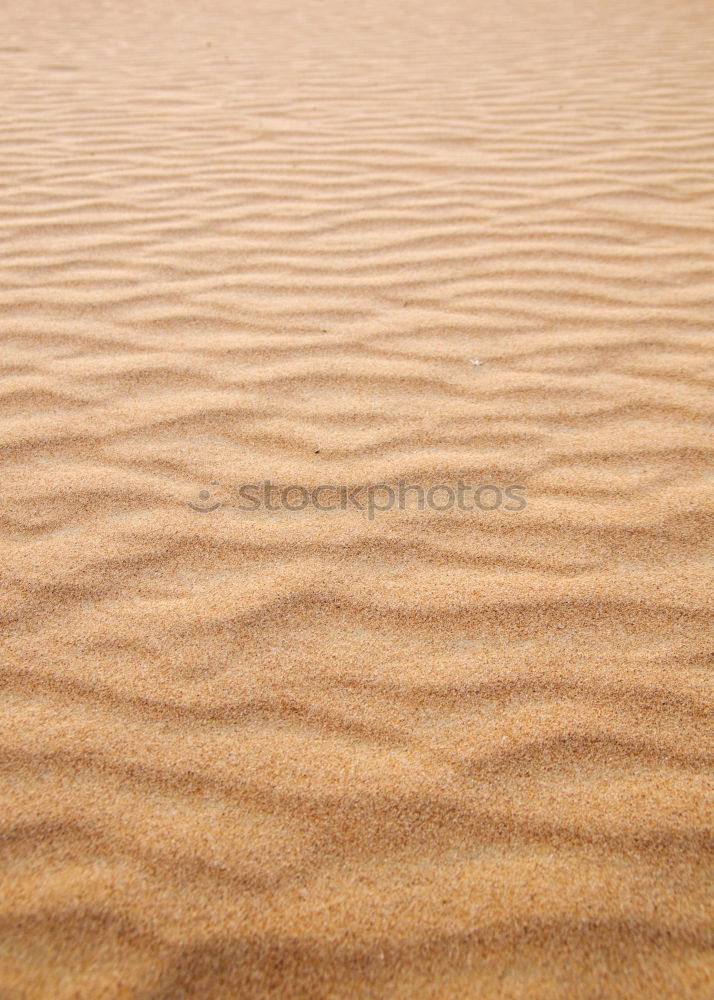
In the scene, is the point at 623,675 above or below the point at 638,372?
below

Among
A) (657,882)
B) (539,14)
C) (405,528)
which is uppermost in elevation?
(539,14)

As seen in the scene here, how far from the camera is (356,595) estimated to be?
140cm

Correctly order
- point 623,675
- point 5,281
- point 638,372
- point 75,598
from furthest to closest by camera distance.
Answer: point 5,281, point 638,372, point 75,598, point 623,675

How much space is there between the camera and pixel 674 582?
1410 millimetres

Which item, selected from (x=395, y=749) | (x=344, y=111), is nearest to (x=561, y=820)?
(x=395, y=749)

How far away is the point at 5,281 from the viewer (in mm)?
2490

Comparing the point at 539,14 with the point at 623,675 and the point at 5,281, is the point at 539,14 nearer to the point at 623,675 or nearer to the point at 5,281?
the point at 5,281

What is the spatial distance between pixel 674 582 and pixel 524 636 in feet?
1.03

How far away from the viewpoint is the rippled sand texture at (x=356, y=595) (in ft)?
3.10

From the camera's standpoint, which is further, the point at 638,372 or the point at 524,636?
the point at 638,372

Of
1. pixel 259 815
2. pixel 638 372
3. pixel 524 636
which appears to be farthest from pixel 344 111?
pixel 259 815

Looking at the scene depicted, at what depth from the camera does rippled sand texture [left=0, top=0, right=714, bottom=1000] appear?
3.10 feet

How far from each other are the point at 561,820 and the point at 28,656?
85 cm

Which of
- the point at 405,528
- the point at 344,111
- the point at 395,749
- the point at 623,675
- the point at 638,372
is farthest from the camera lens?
the point at 344,111
